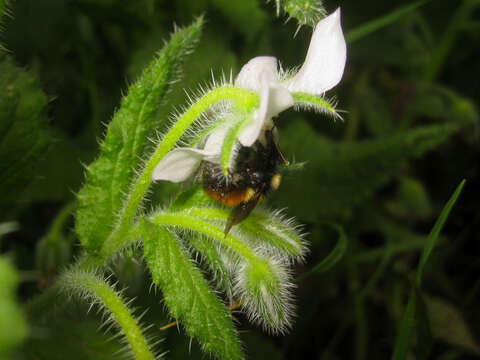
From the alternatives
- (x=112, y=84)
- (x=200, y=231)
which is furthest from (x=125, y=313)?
(x=112, y=84)

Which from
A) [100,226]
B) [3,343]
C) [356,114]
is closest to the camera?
[3,343]

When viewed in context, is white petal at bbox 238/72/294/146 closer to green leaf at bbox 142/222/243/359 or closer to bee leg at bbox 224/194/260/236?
bee leg at bbox 224/194/260/236

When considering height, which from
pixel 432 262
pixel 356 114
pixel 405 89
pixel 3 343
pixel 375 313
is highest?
pixel 405 89

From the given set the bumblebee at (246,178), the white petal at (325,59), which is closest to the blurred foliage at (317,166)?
the bumblebee at (246,178)

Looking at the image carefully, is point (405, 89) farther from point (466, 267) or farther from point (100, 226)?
point (100, 226)

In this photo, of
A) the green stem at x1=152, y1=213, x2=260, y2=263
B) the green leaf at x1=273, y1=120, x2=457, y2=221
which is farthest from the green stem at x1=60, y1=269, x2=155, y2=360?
the green leaf at x1=273, y1=120, x2=457, y2=221

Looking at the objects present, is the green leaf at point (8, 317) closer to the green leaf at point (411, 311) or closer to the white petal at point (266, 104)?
the white petal at point (266, 104)
